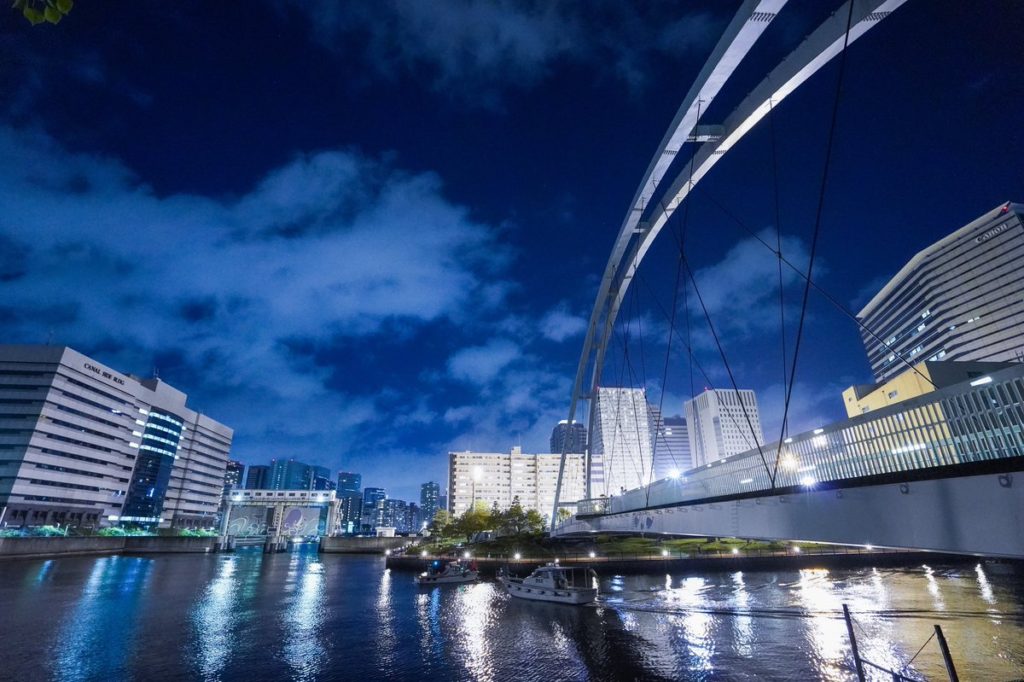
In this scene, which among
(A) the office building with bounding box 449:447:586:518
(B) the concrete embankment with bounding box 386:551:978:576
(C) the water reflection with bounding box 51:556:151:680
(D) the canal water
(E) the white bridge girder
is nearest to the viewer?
(E) the white bridge girder

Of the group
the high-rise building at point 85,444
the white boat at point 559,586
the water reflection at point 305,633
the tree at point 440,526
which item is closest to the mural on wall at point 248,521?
the high-rise building at point 85,444

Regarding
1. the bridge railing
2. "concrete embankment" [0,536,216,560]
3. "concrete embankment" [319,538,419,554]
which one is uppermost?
the bridge railing

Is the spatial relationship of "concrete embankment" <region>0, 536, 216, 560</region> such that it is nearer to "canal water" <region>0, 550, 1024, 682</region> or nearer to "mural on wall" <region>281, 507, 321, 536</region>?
"mural on wall" <region>281, 507, 321, 536</region>

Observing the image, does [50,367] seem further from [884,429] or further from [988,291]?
[988,291]

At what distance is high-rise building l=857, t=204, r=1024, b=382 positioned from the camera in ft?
328

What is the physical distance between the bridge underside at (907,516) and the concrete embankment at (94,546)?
92.8 meters

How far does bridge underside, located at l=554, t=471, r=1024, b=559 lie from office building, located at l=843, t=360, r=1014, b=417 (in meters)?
6.00

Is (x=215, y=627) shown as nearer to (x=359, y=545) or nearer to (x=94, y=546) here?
(x=94, y=546)

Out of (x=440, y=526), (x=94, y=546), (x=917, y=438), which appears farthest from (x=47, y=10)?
(x=440, y=526)

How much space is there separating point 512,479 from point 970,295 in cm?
14422

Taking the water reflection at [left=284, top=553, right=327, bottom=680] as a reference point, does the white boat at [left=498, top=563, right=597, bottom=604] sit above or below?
above

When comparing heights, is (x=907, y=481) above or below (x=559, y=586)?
above

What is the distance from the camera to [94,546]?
78.3 m

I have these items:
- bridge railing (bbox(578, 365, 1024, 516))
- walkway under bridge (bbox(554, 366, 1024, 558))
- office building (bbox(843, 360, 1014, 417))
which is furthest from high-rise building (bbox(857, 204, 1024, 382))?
walkway under bridge (bbox(554, 366, 1024, 558))
